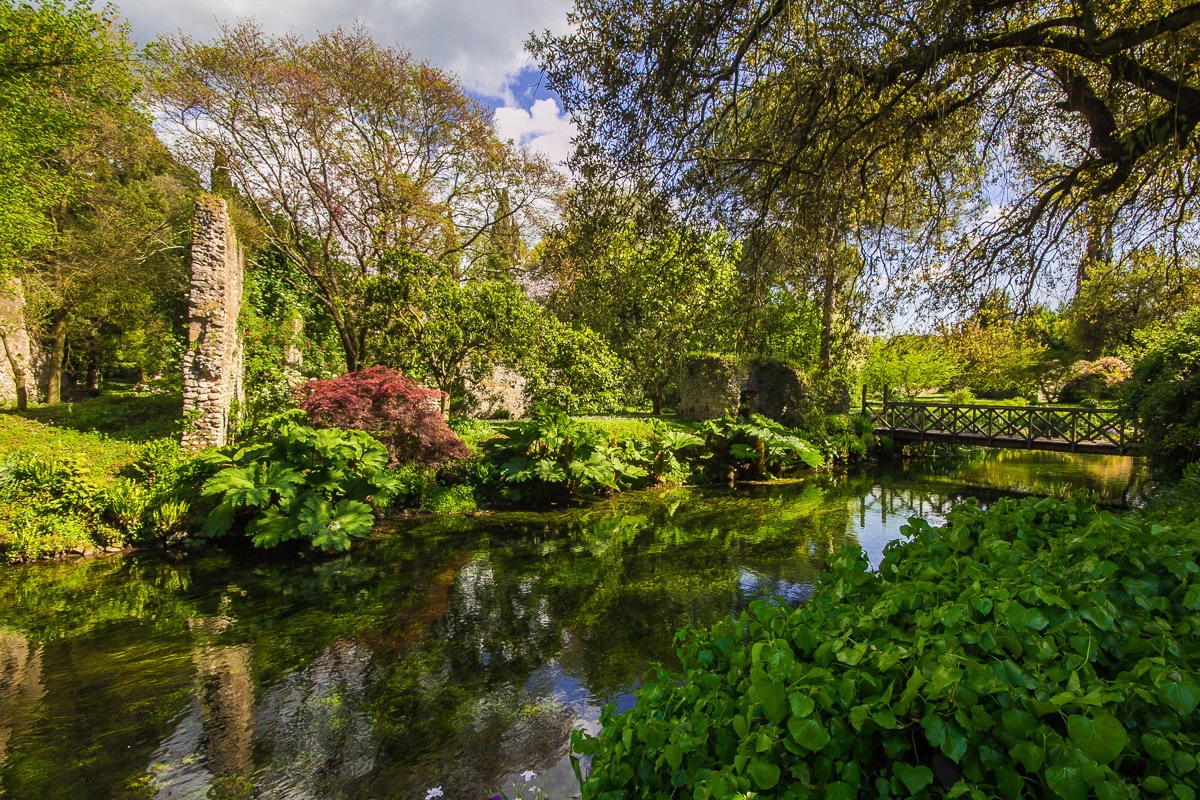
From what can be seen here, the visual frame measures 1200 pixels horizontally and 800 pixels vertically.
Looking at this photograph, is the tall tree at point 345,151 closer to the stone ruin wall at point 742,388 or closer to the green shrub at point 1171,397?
the stone ruin wall at point 742,388

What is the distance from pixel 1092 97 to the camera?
16.0 feet

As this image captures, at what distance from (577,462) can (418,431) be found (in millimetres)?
2824

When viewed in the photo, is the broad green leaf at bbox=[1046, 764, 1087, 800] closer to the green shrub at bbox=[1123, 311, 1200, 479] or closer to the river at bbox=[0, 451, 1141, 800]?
the river at bbox=[0, 451, 1141, 800]

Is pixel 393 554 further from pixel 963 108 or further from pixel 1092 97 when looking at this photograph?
pixel 1092 97

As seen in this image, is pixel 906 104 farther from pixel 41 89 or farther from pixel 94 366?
pixel 94 366

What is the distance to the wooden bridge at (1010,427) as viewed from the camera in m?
14.1

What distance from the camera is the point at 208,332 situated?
411 inches

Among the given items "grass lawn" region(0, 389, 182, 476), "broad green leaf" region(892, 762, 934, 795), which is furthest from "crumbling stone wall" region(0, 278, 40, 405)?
"broad green leaf" region(892, 762, 934, 795)

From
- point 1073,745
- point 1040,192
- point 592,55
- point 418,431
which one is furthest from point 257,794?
point 1040,192

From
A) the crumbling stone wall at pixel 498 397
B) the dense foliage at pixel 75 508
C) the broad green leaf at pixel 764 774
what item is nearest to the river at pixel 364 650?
the dense foliage at pixel 75 508

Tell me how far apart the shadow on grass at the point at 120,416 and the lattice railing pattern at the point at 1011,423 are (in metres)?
18.4

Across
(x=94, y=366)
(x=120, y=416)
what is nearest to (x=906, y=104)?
(x=120, y=416)

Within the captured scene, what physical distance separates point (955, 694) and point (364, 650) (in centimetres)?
511

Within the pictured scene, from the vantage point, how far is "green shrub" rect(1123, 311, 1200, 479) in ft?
28.8
